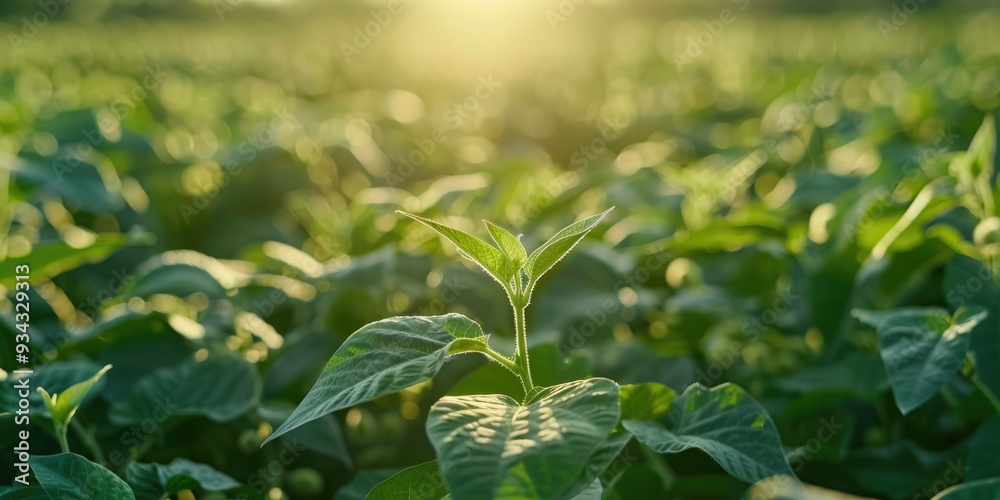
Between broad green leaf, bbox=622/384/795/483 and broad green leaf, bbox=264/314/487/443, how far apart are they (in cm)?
22

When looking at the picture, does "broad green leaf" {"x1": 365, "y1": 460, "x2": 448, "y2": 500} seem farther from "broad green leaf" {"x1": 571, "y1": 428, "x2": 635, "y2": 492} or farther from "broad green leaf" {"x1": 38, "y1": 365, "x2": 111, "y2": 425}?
"broad green leaf" {"x1": 38, "y1": 365, "x2": 111, "y2": 425}

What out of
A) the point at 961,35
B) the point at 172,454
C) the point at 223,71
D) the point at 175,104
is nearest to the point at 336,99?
the point at 175,104

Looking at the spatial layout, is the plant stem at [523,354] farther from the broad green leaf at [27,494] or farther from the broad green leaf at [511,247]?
the broad green leaf at [27,494]

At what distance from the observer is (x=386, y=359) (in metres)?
0.93

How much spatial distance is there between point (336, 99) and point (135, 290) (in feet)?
16.5

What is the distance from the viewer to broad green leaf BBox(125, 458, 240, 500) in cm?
115

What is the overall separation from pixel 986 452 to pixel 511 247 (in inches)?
28.7
